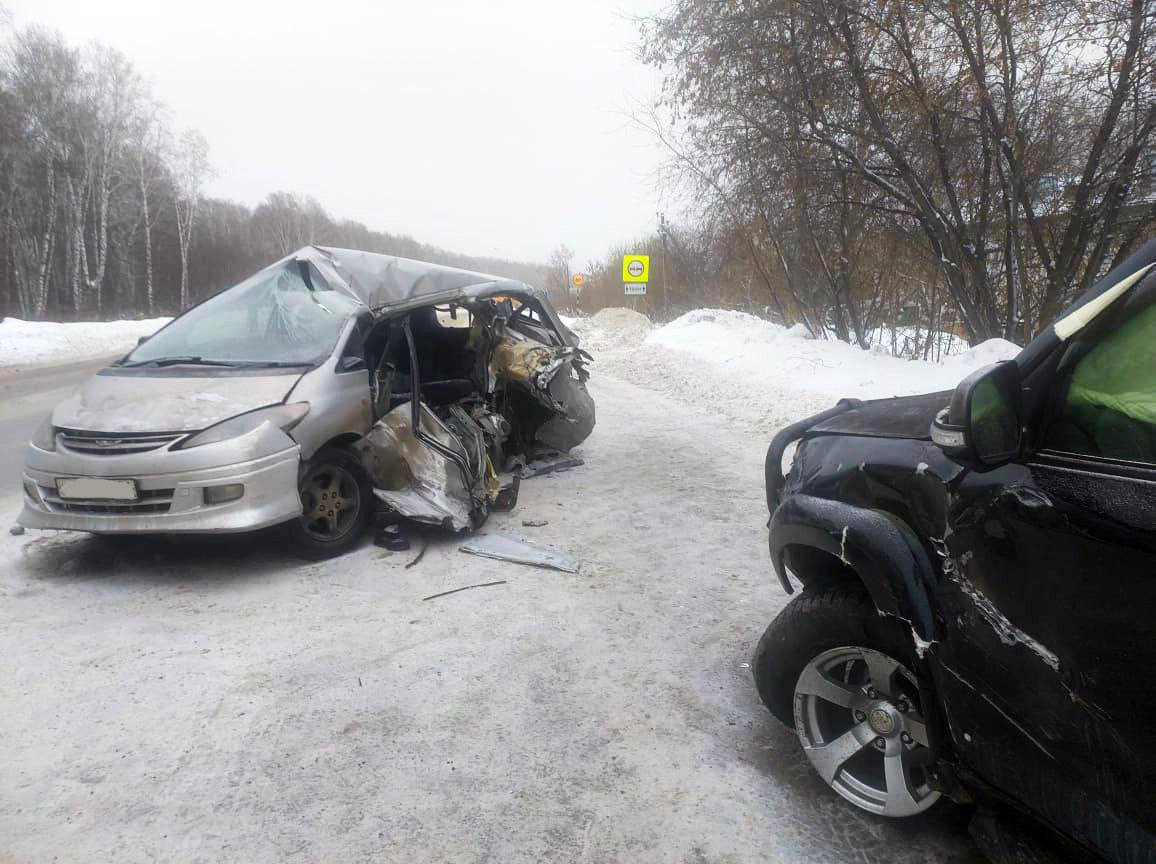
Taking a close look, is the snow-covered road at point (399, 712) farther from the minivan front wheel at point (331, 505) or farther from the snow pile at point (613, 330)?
the snow pile at point (613, 330)

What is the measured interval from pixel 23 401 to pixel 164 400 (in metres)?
8.50

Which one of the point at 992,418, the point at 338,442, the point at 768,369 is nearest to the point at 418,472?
the point at 338,442

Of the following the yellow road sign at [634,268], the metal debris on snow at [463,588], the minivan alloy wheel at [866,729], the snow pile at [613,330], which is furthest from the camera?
the yellow road sign at [634,268]

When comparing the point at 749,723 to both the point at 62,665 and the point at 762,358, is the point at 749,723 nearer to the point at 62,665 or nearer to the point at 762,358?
the point at 62,665

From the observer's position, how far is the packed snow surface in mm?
9469

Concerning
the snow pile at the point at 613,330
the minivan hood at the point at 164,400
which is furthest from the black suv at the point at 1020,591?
the snow pile at the point at 613,330

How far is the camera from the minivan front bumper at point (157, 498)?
13.3 ft

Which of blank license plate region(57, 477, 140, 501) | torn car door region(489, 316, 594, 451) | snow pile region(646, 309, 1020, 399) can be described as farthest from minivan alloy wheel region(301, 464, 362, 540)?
snow pile region(646, 309, 1020, 399)

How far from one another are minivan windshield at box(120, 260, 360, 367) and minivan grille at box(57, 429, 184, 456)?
0.87m

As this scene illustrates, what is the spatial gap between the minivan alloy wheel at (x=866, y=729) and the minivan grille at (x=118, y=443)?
3.54 metres

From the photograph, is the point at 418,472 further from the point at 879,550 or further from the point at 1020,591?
the point at 1020,591

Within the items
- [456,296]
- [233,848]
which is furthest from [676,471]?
[233,848]

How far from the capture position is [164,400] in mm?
4383

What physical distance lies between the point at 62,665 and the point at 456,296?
324 cm
